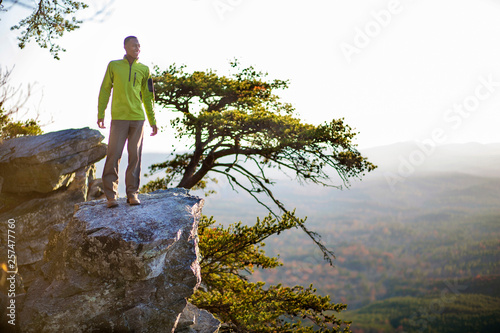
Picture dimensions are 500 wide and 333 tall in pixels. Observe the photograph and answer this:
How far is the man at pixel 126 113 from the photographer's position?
6.31m

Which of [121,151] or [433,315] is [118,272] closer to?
[121,151]

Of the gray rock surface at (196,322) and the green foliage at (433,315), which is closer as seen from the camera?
the gray rock surface at (196,322)

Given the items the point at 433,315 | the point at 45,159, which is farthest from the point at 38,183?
the point at 433,315

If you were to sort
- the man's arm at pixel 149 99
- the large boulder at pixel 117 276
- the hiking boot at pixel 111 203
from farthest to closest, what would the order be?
1. the man's arm at pixel 149 99
2. the hiking boot at pixel 111 203
3. the large boulder at pixel 117 276

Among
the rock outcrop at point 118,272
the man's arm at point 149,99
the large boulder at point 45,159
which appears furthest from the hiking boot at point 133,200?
the large boulder at point 45,159

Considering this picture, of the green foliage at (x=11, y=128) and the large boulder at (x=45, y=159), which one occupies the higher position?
the green foliage at (x=11, y=128)

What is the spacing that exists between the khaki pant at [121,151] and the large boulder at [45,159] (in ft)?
12.2

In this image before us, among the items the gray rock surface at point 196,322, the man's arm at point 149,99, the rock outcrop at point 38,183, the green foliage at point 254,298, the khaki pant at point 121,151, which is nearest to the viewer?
the khaki pant at point 121,151

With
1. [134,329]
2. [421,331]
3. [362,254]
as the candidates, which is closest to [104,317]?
[134,329]

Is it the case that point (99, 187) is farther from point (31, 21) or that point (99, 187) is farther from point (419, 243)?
point (419, 243)

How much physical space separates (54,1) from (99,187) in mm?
5765

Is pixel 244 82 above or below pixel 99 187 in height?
above

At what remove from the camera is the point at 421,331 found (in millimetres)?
110750

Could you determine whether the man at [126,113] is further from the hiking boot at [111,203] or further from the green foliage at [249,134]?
the green foliage at [249,134]
